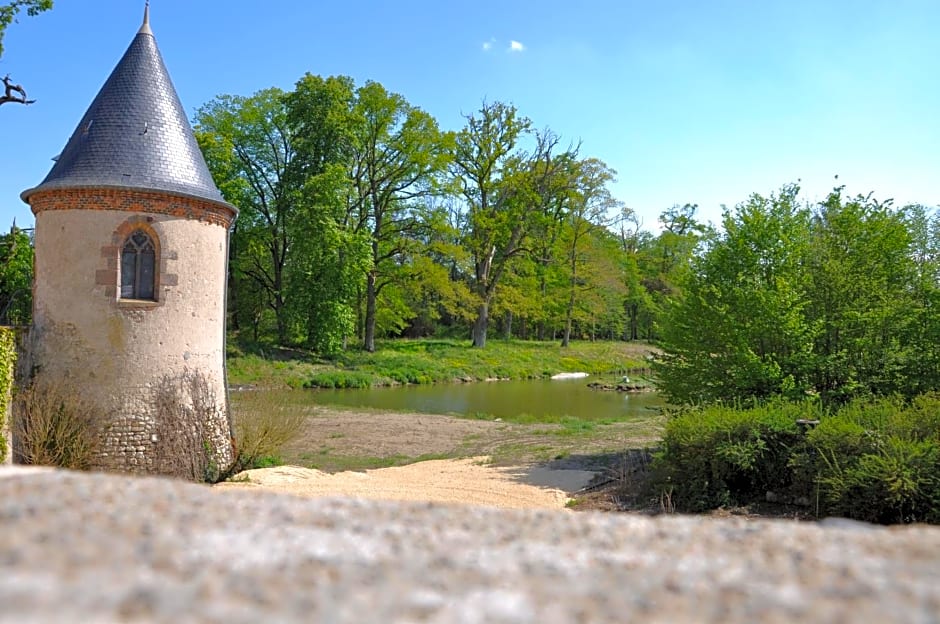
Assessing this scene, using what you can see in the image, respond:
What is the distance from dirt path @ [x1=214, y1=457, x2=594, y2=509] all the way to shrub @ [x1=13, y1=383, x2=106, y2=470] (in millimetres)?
2096

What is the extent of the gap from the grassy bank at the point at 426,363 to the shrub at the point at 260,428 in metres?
15.3

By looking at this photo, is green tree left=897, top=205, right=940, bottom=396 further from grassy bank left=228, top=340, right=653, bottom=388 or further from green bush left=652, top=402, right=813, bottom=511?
grassy bank left=228, top=340, right=653, bottom=388

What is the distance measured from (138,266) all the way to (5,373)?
8.15ft

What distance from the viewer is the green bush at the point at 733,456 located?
1005cm

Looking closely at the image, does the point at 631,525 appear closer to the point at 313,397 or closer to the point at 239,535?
the point at 239,535

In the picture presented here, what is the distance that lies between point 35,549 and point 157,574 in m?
0.46

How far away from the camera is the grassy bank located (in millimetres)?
29719

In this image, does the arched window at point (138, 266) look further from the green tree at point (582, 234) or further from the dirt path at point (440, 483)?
the green tree at point (582, 234)

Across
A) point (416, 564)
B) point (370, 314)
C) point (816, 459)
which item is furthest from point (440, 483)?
point (370, 314)

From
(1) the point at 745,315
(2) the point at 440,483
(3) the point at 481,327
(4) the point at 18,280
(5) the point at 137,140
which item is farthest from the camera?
(3) the point at 481,327

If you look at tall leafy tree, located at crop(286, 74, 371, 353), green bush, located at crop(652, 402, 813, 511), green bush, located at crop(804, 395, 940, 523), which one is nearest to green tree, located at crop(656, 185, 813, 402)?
green bush, located at crop(652, 402, 813, 511)

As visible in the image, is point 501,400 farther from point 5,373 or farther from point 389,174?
point 5,373

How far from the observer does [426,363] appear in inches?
1368

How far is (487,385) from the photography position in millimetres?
33500
